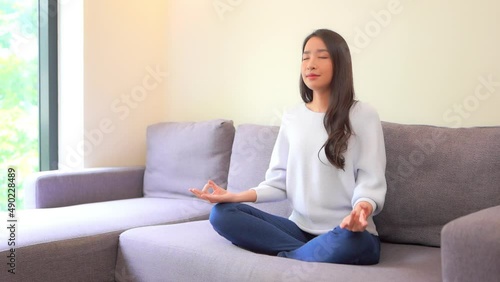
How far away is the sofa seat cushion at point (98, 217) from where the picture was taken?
2.02 metres

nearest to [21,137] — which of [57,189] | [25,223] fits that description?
[57,189]

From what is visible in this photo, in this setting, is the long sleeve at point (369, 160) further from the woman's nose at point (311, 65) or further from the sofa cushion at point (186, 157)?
the sofa cushion at point (186, 157)

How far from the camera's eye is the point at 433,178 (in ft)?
6.38

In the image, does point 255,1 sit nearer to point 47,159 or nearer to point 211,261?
point 47,159

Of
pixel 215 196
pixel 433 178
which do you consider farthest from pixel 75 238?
pixel 433 178

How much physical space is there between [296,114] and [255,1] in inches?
41.5

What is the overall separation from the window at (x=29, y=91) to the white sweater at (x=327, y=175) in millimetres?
1512

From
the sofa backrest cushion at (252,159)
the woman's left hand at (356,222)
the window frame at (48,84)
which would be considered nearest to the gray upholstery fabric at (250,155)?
the sofa backrest cushion at (252,159)

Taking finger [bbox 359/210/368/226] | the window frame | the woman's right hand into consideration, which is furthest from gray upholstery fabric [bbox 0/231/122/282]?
the window frame

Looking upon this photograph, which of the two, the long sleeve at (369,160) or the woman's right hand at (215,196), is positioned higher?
the long sleeve at (369,160)

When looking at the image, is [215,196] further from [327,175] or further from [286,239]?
[327,175]

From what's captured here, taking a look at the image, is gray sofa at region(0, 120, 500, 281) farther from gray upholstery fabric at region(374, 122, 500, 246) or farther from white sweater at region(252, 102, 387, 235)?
white sweater at region(252, 102, 387, 235)

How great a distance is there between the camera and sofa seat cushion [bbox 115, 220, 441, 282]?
5.08ft

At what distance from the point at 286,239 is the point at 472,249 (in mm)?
677
